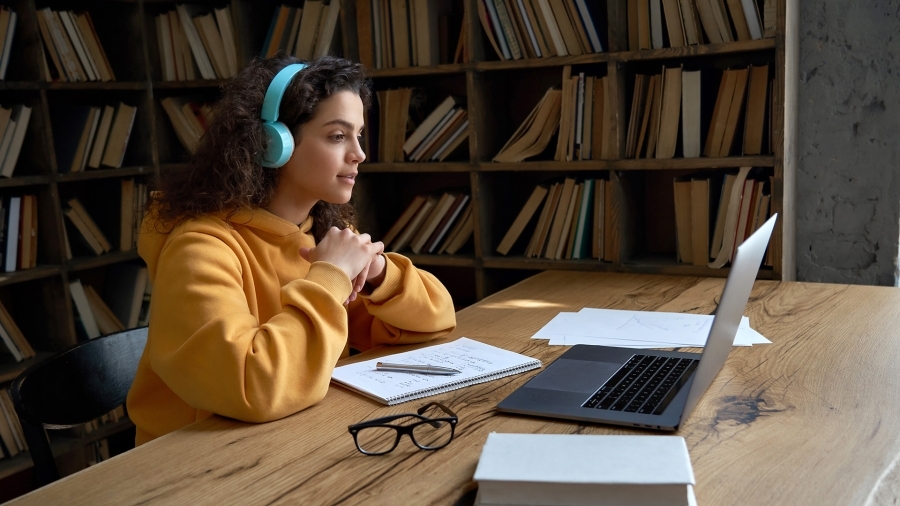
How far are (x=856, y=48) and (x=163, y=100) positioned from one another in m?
2.38

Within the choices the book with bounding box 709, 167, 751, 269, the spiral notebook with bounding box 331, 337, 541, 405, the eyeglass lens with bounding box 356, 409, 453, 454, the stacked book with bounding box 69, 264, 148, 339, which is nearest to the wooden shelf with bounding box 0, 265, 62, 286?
the stacked book with bounding box 69, 264, 148, 339

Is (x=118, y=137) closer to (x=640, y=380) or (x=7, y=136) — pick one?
(x=7, y=136)

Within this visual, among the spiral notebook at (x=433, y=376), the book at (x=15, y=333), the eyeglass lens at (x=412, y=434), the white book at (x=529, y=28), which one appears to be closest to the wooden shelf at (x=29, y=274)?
the book at (x=15, y=333)

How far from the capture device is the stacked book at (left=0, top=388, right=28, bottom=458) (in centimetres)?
257

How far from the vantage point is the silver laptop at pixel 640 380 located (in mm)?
1078

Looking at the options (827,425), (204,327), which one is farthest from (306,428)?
(827,425)

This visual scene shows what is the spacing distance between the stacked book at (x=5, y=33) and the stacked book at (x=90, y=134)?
0.92 feet

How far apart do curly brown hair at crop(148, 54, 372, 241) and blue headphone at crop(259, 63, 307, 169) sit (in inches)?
0.5

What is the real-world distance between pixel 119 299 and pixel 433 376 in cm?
210

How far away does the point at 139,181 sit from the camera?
3039 mm

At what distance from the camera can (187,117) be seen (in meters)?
3.07

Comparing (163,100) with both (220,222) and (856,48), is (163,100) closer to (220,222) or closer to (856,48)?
(220,222)

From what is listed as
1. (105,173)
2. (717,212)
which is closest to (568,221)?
(717,212)

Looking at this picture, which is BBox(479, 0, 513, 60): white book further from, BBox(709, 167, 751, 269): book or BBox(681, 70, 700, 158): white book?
BBox(709, 167, 751, 269): book
